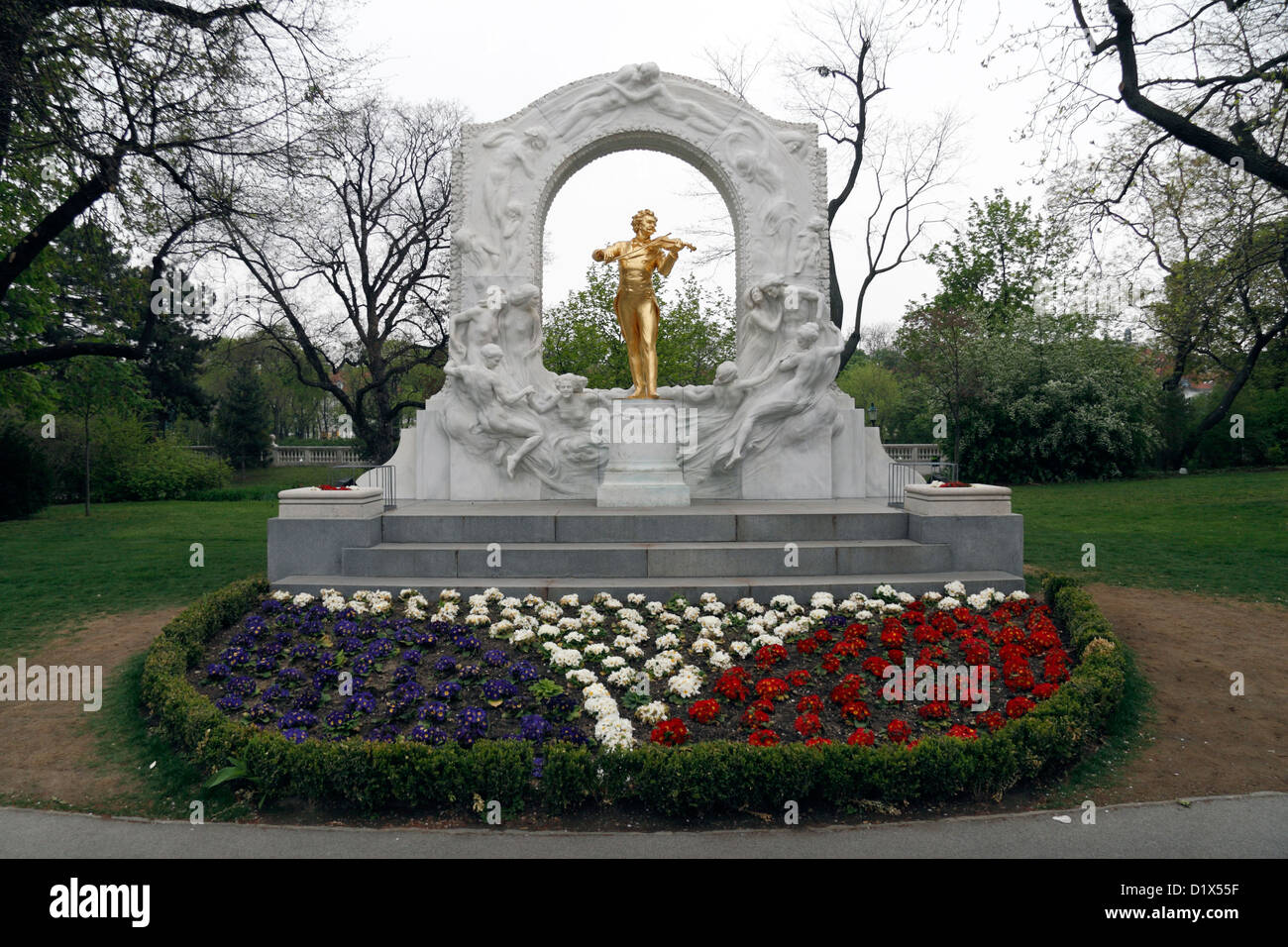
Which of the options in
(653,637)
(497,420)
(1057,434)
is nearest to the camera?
(653,637)

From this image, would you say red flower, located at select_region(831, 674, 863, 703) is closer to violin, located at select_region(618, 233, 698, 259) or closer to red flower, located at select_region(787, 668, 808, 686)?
red flower, located at select_region(787, 668, 808, 686)

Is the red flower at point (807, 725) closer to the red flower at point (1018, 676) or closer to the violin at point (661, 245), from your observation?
the red flower at point (1018, 676)

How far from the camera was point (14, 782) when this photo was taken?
15.4 feet

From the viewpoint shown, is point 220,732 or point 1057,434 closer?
point 220,732

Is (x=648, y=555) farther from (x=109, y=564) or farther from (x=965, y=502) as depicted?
(x=109, y=564)

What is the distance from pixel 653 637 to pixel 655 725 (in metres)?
1.60

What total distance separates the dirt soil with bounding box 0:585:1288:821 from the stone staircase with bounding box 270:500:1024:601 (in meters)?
1.42

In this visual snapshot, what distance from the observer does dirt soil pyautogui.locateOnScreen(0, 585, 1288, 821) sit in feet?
15.2

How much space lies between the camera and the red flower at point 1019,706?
16.6ft

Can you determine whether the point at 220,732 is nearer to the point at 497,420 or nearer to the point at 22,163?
the point at 497,420
